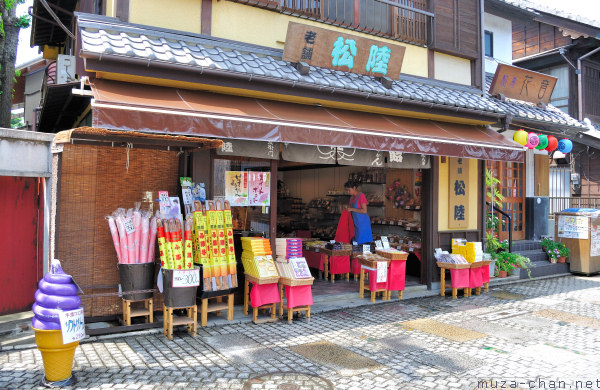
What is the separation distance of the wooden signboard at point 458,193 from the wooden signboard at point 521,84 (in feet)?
8.43

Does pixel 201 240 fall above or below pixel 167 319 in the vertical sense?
above

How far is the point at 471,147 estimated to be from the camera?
8906mm

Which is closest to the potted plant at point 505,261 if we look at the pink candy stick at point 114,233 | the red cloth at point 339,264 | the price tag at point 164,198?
the red cloth at point 339,264

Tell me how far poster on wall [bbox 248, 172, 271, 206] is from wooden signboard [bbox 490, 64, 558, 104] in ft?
23.6

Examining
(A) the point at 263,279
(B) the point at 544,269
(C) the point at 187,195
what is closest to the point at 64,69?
(C) the point at 187,195

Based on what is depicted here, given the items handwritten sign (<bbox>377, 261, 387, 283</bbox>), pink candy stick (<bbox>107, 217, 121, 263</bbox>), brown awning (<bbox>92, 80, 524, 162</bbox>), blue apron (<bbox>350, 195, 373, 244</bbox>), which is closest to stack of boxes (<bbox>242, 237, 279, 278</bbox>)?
brown awning (<bbox>92, 80, 524, 162</bbox>)

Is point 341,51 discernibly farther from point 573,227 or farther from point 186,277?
point 573,227

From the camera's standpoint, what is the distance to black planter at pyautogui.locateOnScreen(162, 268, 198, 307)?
619cm

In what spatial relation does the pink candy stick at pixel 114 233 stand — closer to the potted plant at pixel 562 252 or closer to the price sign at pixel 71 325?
the price sign at pixel 71 325

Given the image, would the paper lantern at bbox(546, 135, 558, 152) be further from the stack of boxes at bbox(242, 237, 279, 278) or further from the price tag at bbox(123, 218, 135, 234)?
the price tag at bbox(123, 218, 135, 234)

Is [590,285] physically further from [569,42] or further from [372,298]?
[569,42]

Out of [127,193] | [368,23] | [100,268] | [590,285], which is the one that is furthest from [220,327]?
[590,285]

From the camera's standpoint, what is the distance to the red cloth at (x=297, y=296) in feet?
23.9

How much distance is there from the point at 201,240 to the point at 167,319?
4.15 ft
